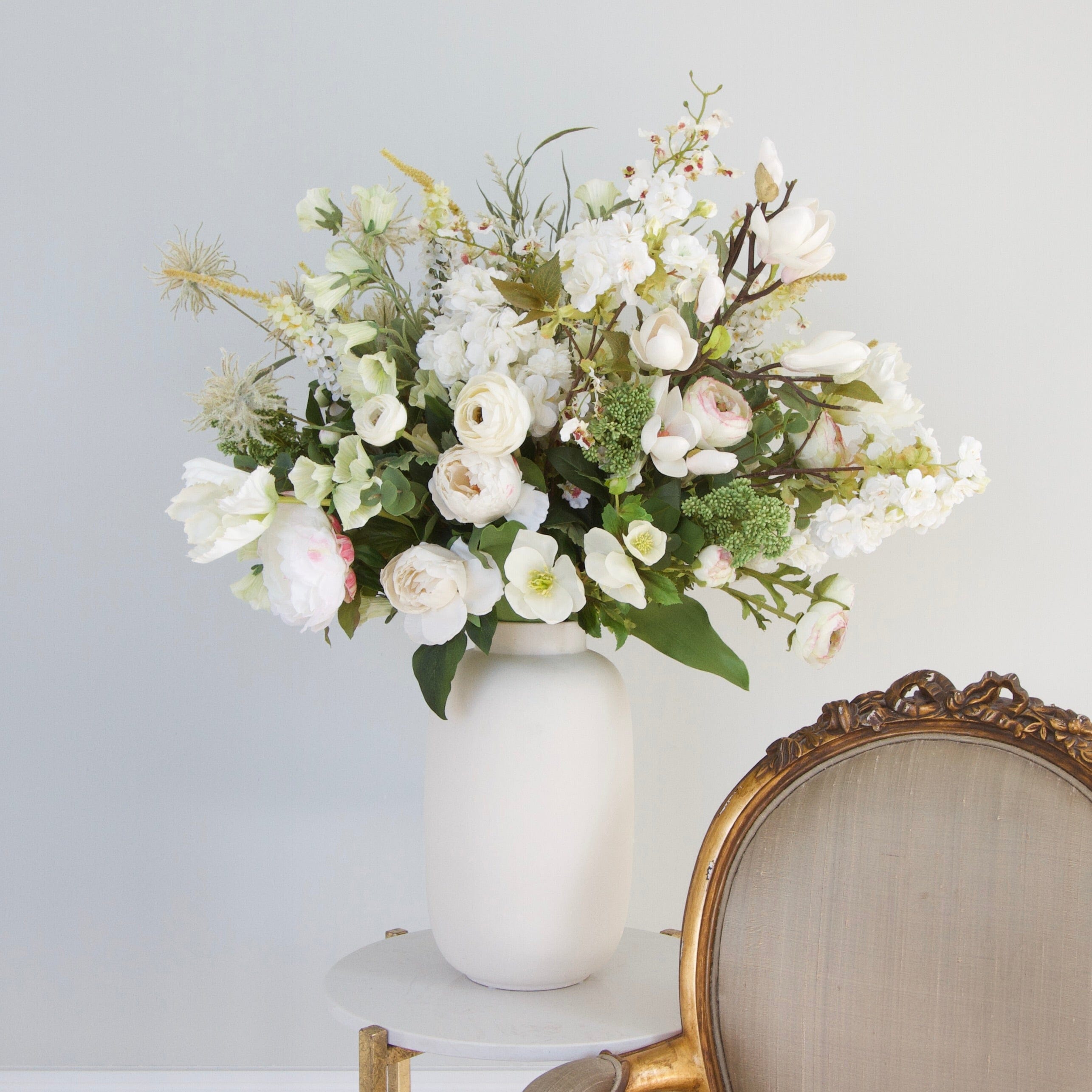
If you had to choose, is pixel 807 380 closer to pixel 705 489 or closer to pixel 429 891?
pixel 705 489

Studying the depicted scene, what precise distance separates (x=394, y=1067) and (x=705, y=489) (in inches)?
25.2

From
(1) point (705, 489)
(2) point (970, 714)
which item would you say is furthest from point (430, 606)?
(2) point (970, 714)

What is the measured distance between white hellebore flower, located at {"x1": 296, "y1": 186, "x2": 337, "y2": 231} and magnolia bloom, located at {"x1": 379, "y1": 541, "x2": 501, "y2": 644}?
0.33 m

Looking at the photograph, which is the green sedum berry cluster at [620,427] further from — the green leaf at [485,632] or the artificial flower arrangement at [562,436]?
the green leaf at [485,632]

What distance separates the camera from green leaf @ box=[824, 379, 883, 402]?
84 cm

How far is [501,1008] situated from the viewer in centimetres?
88

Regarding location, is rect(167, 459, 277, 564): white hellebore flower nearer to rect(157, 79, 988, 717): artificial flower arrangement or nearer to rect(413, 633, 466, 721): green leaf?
rect(157, 79, 988, 717): artificial flower arrangement

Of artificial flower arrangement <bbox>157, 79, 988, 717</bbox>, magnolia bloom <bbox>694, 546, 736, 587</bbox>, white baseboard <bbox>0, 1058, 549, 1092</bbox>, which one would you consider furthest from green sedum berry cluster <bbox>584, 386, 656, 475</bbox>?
white baseboard <bbox>0, 1058, 549, 1092</bbox>

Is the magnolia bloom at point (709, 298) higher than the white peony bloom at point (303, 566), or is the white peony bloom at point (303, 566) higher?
the magnolia bloom at point (709, 298)

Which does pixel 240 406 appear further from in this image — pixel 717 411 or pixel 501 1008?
pixel 501 1008

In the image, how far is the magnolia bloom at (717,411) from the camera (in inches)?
31.8

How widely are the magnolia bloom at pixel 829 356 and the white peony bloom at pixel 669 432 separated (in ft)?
0.31

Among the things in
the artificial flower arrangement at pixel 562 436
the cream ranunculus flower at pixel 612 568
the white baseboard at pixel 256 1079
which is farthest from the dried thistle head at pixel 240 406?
the white baseboard at pixel 256 1079

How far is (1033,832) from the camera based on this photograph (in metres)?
0.81
